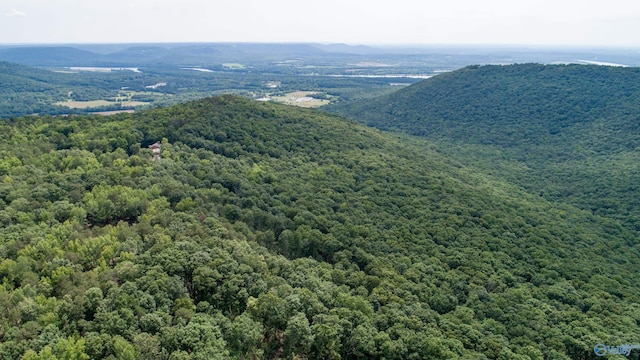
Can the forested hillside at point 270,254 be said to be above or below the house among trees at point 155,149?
below

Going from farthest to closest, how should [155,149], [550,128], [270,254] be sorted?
[550,128], [155,149], [270,254]

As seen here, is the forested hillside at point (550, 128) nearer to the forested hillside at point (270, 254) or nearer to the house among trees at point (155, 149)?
the forested hillside at point (270, 254)

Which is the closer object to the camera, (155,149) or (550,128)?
(155,149)

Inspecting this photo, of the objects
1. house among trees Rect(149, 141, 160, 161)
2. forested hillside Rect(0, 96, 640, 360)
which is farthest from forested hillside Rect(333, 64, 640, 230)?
house among trees Rect(149, 141, 160, 161)

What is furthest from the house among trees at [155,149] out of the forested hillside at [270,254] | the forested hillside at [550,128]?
the forested hillside at [550,128]

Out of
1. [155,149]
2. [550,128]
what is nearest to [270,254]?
[155,149]

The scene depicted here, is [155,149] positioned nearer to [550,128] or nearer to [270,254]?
[270,254]

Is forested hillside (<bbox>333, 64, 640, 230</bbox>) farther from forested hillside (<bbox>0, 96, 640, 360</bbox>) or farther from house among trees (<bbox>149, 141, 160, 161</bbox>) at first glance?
house among trees (<bbox>149, 141, 160, 161</bbox>)

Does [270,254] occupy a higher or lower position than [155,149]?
lower
